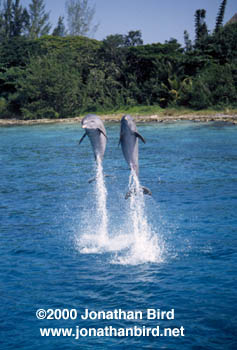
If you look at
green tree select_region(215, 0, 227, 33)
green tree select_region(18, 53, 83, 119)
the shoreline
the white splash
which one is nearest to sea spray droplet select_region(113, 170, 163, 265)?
the white splash

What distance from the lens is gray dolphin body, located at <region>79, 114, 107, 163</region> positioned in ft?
28.9

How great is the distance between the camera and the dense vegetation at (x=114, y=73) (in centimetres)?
6153

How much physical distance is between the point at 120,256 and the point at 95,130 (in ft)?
14.3

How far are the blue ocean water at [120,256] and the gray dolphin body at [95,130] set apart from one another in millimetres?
3036

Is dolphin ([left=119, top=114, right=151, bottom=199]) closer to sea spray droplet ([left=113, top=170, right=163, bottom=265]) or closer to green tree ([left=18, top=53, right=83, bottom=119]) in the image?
sea spray droplet ([left=113, top=170, right=163, bottom=265])

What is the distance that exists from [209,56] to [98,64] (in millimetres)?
17502

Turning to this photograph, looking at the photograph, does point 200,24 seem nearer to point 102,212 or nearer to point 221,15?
point 221,15

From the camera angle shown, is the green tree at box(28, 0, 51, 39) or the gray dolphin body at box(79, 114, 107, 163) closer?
the gray dolphin body at box(79, 114, 107, 163)

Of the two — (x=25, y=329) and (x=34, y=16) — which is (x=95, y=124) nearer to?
(x=25, y=329)

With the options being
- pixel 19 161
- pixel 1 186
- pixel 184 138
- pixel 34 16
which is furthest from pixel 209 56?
pixel 34 16

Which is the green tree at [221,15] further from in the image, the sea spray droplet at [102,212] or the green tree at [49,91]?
the sea spray droplet at [102,212]

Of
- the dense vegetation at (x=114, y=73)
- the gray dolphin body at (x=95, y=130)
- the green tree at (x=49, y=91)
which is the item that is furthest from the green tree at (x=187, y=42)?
the gray dolphin body at (x=95, y=130)

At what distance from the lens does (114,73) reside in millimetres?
70750

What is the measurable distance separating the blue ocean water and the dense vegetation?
1481 inches
